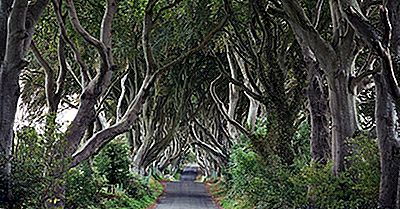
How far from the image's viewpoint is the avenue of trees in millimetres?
10438

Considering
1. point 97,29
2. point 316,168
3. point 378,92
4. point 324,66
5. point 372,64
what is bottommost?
point 316,168

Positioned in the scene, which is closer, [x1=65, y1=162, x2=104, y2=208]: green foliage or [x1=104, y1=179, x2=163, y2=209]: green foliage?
[x1=65, y1=162, x2=104, y2=208]: green foliage

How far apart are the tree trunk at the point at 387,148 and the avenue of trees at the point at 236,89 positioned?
0.02 meters

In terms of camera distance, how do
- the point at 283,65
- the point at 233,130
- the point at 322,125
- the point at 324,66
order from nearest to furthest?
1. the point at 324,66
2. the point at 322,125
3. the point at 283,65
4. the point at 233,130

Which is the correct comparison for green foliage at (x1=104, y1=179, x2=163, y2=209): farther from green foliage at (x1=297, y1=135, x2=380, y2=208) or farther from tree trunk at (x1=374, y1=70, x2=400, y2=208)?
tree trunk at (x1=374, y1=70, x2=400, y2=208)

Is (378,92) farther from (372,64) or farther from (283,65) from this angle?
(283,65)

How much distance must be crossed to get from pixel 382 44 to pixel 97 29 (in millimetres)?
11797

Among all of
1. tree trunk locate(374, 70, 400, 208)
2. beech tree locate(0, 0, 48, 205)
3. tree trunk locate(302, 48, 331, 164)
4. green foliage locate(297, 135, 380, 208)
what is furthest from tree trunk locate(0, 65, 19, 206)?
tree trunk locate(302, 48, 331, 164)

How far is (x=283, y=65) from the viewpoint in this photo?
1888cm

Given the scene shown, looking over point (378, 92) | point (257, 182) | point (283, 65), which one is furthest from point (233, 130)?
point (378, 92)

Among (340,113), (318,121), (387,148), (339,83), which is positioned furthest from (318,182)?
Result: (318,121)

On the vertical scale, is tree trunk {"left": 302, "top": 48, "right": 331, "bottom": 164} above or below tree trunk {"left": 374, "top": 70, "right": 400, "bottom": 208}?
above

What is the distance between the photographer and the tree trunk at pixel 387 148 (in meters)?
10.2

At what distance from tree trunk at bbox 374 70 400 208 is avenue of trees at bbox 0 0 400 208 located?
20 mm
